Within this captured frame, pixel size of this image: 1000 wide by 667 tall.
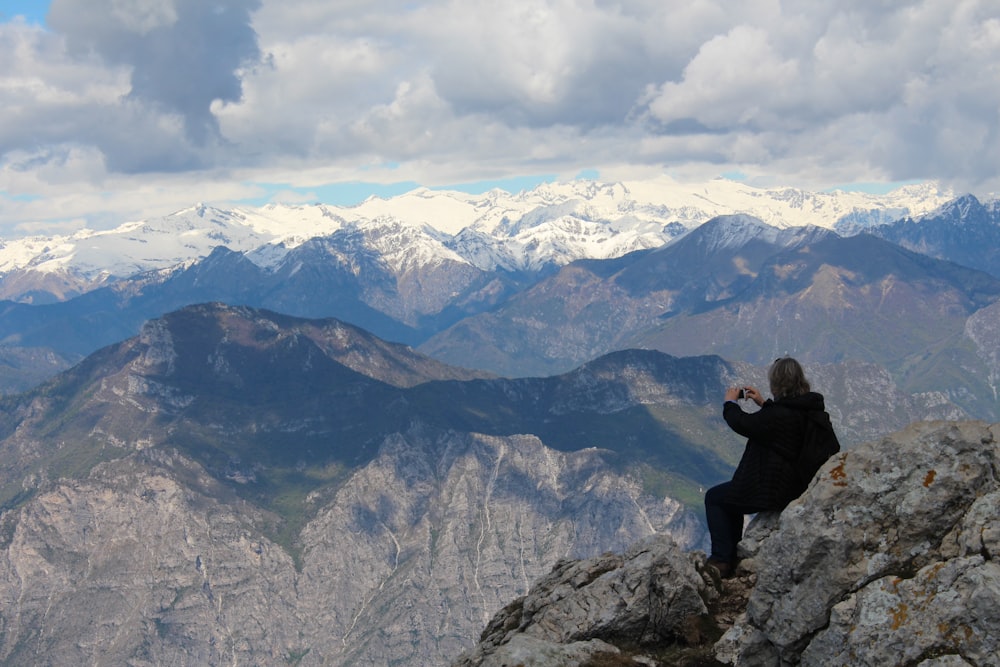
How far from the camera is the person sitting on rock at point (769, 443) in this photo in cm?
3712

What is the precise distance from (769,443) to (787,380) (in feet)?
8.56

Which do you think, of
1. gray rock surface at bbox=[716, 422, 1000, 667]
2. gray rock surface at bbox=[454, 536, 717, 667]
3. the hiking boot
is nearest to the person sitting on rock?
the hiking boot

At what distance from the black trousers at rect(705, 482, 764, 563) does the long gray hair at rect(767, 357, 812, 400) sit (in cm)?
454

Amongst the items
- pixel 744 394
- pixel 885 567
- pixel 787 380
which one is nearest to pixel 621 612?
pixel 744 394

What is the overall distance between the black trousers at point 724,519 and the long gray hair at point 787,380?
4.54 meters

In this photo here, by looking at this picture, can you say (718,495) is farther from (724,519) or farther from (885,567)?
(885,567)

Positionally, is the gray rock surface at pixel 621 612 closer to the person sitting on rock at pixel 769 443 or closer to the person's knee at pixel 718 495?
the person sitting on rock at pixel 769 443

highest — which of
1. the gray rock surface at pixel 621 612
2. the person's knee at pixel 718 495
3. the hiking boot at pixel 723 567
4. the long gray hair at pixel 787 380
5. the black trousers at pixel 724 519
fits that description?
the long gray hair at pixel 787 380

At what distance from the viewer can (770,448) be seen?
126 feet

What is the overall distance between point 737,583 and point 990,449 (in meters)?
15.6

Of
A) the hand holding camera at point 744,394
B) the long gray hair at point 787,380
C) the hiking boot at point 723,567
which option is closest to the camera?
the long gray hair at point 787,380

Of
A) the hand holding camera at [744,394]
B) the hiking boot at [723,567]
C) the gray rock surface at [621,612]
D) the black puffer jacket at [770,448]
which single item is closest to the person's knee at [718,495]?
the black puffer jacket at [770,448]

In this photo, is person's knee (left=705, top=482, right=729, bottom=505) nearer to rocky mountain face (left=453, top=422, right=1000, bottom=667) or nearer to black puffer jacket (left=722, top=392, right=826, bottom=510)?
black puffer jacket (left=722, top=392, right=826, bottom=510)

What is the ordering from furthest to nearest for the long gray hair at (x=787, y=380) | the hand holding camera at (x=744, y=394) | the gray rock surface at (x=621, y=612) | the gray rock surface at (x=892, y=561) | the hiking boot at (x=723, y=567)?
the hiking boot at (x=723, y=567) → the gray rock surface at (x=621, y=612) → the hand holding camera at (x=744, y=394) → the long gray hair at (x=787, y=380) → the gray rock surface at (x=892, y=561)
